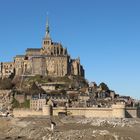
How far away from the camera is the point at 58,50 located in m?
115

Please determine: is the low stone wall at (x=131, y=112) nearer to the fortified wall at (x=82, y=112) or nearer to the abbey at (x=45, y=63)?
the fortified wall at (x=82, y=112)

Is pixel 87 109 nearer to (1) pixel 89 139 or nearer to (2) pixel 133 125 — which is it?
(2) pixel 133 125

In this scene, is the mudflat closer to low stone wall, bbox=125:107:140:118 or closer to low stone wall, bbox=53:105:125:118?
low stone wall, bbox=53:105:125:118

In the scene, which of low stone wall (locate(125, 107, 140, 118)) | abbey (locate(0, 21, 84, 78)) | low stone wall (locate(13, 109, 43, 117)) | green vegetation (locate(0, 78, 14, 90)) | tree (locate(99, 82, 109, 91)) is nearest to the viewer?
low stone wall (locate(13, 109, 43, 117))

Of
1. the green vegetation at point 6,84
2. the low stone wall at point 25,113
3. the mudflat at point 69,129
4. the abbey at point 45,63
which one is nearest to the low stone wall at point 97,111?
the low stone wall at point 25,113

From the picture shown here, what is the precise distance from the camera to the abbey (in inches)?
4363

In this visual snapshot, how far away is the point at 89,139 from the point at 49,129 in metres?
12.0

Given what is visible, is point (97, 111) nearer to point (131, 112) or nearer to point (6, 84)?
point (131, 112)

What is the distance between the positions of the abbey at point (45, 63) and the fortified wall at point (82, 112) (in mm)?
24873

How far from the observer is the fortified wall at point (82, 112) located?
83.7 meters

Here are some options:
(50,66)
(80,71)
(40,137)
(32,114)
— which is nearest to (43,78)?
(50,66)

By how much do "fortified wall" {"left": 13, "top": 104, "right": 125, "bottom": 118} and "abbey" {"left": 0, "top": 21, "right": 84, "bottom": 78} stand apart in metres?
24.9

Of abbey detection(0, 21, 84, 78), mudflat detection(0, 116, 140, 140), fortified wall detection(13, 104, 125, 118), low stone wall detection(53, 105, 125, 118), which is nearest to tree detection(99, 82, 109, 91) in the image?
abbey detection(0, 21, 84, 78)

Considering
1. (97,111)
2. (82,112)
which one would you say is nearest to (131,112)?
(97,111)
